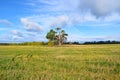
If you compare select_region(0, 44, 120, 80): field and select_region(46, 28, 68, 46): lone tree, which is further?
select_region(46, 28, 68, 46): lone tree

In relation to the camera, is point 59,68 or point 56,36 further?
point 56,36

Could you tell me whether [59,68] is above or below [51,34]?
below

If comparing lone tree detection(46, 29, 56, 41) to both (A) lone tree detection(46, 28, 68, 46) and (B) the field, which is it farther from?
(B) the field

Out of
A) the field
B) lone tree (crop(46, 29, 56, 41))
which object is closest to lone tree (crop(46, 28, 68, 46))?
lone tree (crop(46, 29, 56, 41))

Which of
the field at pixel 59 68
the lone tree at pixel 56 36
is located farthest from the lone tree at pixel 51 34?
the field at pixel 59 68

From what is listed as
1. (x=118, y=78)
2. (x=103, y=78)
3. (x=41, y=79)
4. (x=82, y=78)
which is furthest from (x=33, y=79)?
(x=118, y=78)

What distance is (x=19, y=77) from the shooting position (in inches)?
397

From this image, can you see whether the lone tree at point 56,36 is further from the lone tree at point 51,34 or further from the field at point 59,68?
the field at point 59,68

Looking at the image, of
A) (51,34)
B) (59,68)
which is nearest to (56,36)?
(51,34)

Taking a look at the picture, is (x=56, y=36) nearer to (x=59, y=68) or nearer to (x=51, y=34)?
(x=51, y=34)

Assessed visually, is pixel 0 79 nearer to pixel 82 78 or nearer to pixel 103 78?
pixel 82 78

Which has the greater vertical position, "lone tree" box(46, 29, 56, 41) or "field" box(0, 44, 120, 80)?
"lone tree" box(46, 29, 56, 41)

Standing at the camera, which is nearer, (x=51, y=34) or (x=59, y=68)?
(x=59, y=68)

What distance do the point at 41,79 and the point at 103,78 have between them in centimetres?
272
